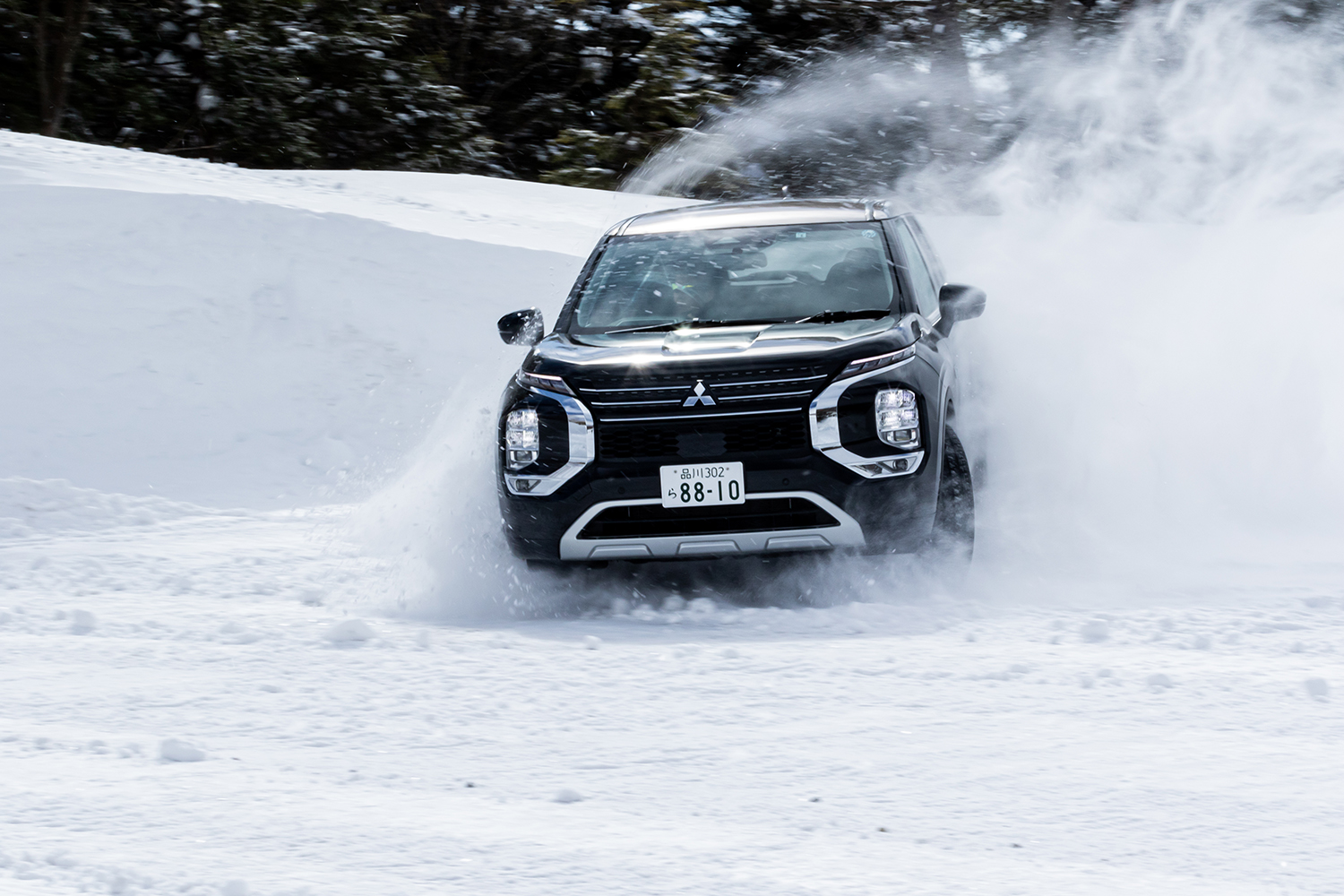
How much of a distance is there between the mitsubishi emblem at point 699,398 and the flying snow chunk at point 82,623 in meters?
2.35

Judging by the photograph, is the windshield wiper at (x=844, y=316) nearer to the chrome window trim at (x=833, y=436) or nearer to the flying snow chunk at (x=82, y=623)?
the chrome window trim at (x=833, y=436)

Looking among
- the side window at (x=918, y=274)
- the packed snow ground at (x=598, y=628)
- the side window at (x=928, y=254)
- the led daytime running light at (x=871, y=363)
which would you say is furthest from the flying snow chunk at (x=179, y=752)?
the side window at (x=928, y=254)

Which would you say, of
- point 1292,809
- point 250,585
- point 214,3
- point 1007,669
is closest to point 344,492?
point 250,585

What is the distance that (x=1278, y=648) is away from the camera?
520 centimetres

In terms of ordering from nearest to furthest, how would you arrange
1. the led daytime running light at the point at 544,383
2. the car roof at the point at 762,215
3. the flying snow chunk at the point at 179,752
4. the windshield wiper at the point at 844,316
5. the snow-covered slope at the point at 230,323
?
the flying snow chunk at the point at 179,752
the led daytime running light at the point at 544,383
the windshield wiper at the point at 844,316
the car roof at the point at 762,215
the snow-covered slope at the point at 230,323

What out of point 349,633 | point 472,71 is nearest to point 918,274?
point 349,633

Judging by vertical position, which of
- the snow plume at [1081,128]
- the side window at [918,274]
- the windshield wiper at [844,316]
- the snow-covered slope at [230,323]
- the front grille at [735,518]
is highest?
the windshield wiper at [844,316]

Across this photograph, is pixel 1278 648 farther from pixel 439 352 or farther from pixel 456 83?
pixel 456 83

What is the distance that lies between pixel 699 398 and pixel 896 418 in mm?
752

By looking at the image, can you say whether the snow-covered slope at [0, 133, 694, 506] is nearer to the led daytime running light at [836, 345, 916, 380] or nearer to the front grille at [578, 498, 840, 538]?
the front grille at [578, 498, 840, 538]

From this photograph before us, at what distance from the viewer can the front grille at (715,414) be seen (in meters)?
5.80

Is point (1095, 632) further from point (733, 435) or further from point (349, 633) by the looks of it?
point (349, 633)

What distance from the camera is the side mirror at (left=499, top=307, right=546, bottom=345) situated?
6.91 meters

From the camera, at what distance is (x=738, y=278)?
6848mm
